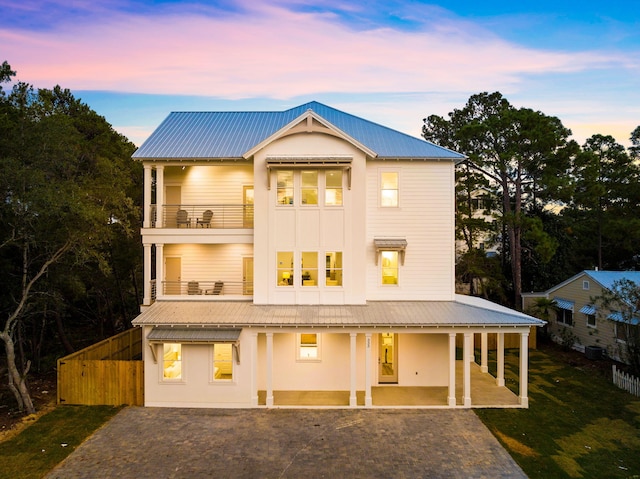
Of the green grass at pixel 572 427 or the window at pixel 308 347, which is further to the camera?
the window at pixel 308 347

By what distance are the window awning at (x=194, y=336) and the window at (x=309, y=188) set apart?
5.88 metres

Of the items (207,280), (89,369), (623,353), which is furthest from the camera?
(623,353)

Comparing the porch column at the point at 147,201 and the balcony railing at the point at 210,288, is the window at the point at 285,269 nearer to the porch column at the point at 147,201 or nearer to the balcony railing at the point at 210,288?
the balcony railing at the point at 210,288

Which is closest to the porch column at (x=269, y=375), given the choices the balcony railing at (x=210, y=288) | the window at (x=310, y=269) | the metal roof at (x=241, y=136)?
the window at (x=310, y=269)

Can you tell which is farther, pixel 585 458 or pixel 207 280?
pixel 207 280

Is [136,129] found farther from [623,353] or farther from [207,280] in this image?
[623,353]

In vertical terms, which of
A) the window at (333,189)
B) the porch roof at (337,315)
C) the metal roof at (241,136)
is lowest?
the porch roof at (337,315)

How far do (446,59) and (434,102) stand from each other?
11.6m

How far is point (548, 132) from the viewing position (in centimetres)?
2397

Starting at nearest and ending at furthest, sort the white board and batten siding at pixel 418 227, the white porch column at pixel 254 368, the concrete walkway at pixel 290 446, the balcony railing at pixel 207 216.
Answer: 1. the concrete walkway at pixel 290 446
2. the white porch column at pixel 254 368
3. the white board and batten siding at pixel 418 227
4. the balcony railing at pixel 207 216

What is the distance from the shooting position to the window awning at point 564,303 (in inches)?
916

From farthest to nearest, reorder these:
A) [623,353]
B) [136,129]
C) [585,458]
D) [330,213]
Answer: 1. [136,129]
2. [623,353]
3. [330,213]
4. [585,458]

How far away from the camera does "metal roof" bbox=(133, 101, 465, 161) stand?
16.9 m

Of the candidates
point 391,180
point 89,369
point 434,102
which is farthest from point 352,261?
point 434,102
